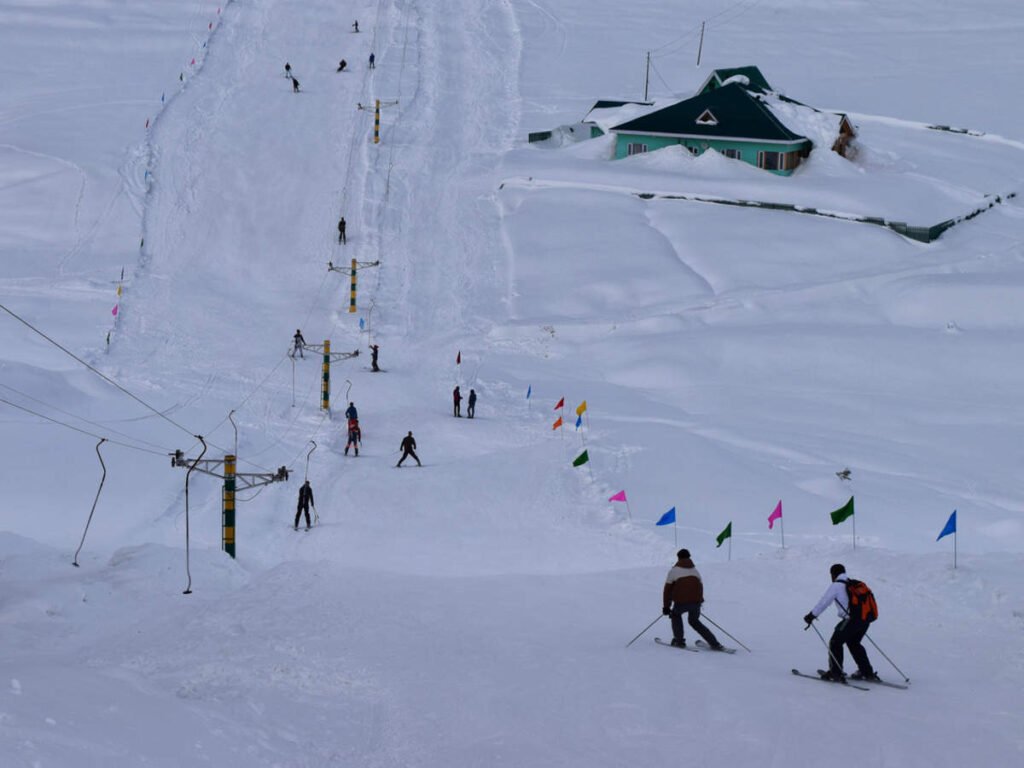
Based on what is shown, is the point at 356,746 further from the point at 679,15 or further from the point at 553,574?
the point at 679,15

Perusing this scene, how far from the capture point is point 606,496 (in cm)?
2486

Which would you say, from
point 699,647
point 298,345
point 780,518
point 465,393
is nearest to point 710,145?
point 465,393

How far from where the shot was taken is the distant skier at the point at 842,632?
12.2 meters

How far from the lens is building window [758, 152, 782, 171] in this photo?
178 ft

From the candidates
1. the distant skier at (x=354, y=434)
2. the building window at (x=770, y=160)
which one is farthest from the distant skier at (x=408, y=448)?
the building window at (x=770, y=160)

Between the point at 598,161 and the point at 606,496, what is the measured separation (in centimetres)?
3204

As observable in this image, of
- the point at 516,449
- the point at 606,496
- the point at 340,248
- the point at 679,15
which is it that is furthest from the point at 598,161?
the point at 679,15

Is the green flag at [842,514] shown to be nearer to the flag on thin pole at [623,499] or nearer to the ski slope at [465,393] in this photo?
the ski slope at [465,393]

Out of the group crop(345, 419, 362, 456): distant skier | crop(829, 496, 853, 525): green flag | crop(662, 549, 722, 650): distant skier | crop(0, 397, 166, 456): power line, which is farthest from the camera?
crop(345, 419, 362, 456): distant skier

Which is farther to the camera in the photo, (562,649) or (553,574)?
(553,574)

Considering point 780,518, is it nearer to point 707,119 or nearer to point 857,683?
point 857,683

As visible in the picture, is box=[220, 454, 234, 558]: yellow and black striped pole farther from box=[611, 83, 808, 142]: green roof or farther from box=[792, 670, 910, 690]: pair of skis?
box=[611, 83, 808, 142]: green roof

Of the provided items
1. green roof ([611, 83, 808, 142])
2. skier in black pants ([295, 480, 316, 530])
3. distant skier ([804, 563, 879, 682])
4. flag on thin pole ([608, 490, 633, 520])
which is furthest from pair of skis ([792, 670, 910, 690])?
green roof ([611, 83, 808, 142])

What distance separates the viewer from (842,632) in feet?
40.4
